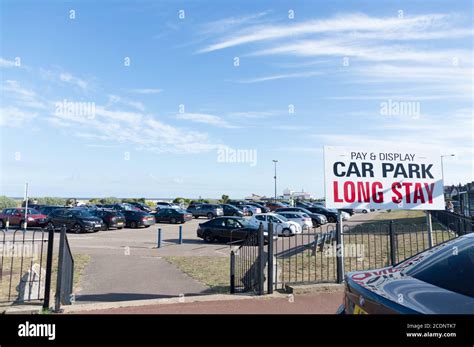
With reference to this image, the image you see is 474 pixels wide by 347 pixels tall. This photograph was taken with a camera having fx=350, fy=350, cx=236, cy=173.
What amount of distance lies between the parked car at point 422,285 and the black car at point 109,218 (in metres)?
23.4

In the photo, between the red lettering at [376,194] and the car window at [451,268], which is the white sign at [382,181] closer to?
the red lettering at [376,194]

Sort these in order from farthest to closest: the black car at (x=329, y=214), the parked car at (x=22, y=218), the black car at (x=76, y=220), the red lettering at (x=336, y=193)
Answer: the black car at (x=329, y=214), the parked car at (x=22, y=218), the black car at (x=76, y=220), the red lettering at (x=336, y=193)

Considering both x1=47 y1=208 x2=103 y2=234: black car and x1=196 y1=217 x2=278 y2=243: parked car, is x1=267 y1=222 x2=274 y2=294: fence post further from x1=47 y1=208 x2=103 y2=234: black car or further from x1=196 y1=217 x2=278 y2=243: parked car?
x1=47 y1=208 x2=103 y2=234: black car

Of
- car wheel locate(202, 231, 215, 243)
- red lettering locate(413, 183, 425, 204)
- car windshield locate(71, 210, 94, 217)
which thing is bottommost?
car wheel locate(202, 231, 215, 243)

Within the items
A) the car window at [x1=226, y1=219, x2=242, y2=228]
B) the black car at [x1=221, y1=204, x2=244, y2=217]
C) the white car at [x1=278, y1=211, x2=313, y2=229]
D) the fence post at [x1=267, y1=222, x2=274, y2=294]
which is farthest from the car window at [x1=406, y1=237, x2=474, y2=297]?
the black car at [x1=221, y1=204, x2=244, y2=217]

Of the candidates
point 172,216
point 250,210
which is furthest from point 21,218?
point 250,210

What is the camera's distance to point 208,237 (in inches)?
754

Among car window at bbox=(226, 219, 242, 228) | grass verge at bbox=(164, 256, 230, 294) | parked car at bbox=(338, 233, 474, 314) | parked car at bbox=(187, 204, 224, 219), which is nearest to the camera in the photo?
parked car at bbox=(338, 233, 474, 314)

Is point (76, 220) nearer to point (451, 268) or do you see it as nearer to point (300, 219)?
point (300, 219)

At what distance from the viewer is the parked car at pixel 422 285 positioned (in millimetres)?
2393

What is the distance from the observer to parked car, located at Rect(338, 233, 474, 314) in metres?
2.39

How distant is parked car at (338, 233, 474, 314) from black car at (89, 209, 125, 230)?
23437 mm

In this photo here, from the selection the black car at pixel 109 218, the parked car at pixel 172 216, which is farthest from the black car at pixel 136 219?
the parked car at pixel 172 216

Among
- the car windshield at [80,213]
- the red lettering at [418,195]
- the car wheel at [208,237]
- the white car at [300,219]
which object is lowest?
the car wheel at [208,237]
